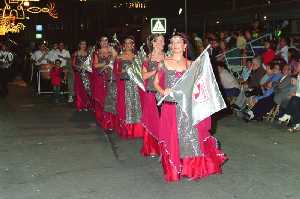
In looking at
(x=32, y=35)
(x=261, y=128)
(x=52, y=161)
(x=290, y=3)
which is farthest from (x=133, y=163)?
(x=32, y=35)

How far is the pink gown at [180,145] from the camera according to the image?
6.61m

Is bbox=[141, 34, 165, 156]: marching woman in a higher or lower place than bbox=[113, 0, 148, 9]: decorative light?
lower

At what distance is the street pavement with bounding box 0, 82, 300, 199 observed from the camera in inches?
244

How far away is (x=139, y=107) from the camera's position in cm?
968

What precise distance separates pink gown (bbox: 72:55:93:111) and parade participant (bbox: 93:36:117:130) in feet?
4.41

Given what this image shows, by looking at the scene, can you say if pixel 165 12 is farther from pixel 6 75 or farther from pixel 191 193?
pixel 191 193

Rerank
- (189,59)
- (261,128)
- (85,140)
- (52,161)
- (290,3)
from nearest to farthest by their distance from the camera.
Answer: (189,59), (52,161), (85,140), (261,128), (290,3)

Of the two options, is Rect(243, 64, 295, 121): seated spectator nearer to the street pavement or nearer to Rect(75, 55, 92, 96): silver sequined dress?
the street pavement

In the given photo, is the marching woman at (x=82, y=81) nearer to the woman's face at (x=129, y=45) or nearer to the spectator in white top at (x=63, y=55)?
the woman's face at (x=129, y=45)

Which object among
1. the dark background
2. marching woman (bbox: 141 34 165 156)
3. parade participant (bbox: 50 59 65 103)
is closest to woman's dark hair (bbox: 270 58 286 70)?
marching woman (bbox: 141 34 165 156)

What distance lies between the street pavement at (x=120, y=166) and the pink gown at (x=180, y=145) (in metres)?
0.14

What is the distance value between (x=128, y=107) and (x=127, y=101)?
0.41 feet

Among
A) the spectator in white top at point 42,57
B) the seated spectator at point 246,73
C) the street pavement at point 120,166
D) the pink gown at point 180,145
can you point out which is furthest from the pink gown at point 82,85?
the pink gown at point 180,145

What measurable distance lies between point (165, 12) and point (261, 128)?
3505cm
